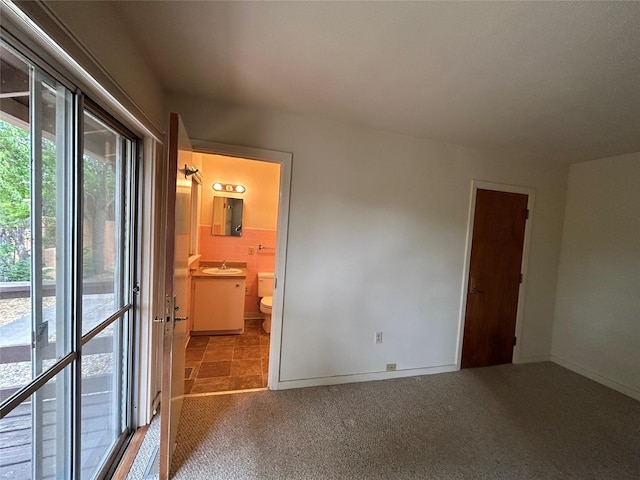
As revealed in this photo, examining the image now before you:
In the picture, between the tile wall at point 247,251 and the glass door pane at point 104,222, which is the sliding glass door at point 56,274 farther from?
the tile wall at point 247,251

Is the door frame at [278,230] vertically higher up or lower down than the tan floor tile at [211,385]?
higher up

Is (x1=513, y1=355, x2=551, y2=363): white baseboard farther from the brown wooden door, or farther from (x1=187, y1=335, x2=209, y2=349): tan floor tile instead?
(x1=187, y1=335, x2=209, y2=349): tan floor tile

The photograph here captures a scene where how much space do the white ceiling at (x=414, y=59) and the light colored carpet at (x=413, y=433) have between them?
234 cm

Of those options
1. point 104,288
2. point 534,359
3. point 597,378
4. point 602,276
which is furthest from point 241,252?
point 597,378

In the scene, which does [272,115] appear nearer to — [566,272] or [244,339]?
[244,339]

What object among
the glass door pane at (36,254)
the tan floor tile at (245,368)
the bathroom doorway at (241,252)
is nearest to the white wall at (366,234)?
the tan floor tile at (245,368)

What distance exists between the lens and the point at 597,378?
2648mm

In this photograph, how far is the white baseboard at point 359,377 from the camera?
223 cm

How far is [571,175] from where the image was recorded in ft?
9.61

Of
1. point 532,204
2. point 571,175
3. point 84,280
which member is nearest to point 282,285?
point 84,280

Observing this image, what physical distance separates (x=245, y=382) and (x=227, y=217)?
87.3 inches

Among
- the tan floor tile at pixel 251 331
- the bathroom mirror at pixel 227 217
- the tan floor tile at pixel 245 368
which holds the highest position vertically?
the bathroom mirror at pixel 227 217

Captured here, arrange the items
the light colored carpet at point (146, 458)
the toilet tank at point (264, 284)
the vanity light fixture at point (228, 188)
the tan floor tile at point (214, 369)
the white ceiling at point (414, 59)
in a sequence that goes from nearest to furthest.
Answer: the white ceiling at point (414, 59), the light colored carpet at point (146, 458), the tan floor tile at point (214, 369), the vanity light fixture at point (228, 188), the toilet tank at point (264, 284)

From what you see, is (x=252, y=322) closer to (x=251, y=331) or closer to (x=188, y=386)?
(x=251, y=331)
